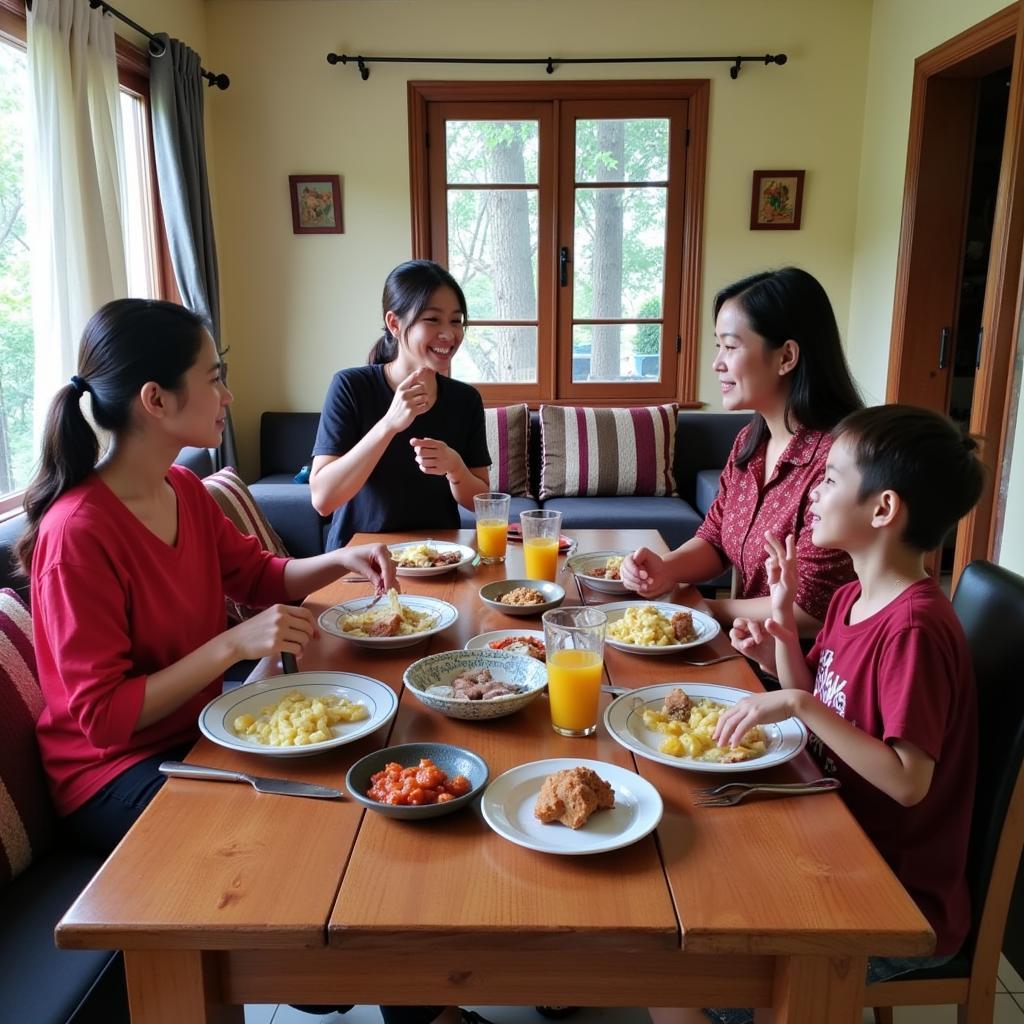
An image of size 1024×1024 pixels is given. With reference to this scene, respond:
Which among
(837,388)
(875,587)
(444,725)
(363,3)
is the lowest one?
(444,725)

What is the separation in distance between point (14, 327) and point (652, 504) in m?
2.68

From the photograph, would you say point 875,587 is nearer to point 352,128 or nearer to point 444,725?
point 444,725

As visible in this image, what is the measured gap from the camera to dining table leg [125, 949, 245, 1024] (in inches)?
32.2

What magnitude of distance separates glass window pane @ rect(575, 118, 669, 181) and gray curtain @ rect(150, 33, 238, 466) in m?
1.85

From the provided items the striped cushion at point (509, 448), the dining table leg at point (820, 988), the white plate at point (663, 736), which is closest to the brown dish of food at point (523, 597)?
the white plate at point (663, 736)

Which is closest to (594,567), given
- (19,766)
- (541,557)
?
(541,557)

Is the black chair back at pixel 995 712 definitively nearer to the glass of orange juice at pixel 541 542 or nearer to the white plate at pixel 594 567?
the white plate at pixel 594 567

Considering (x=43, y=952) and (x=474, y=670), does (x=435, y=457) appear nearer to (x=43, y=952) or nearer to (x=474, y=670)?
(x=474, y=670)

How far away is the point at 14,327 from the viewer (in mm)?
2904

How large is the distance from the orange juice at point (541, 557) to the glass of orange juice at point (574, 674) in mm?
632

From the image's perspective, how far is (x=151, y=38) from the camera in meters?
3.60

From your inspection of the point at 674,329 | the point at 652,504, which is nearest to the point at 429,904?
the point at 652,504

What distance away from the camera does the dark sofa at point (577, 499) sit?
12.2 feet

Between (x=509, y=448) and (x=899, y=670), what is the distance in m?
3.19
